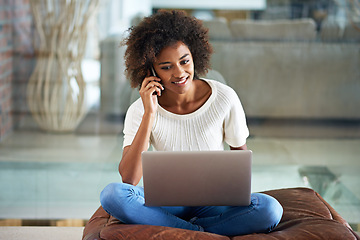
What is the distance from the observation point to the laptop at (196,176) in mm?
2006

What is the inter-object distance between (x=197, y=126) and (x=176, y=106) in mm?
138

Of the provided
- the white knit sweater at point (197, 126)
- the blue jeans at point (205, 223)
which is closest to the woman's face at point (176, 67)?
the white knit sweater at point (197, 126)

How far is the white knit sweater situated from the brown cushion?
376 millimetres

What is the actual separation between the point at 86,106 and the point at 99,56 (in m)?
0.31

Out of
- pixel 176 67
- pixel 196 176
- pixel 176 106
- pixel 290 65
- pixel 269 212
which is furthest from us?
pixel 290 65

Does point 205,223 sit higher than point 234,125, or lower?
lower

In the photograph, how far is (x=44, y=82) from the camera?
127 inches

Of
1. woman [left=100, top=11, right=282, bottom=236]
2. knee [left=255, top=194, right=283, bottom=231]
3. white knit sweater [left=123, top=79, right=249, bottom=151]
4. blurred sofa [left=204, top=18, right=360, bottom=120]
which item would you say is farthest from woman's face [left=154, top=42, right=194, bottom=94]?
blurred sofa [left=204, top=18, right=360, bottom=120]

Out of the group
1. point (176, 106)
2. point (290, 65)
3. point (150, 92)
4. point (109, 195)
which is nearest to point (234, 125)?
point (176, 106)

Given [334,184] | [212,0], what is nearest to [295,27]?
[212,0]

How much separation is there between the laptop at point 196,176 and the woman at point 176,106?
191 millimetres

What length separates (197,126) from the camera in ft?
8.05

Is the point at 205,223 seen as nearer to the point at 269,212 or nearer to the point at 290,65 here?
the point at 269,212

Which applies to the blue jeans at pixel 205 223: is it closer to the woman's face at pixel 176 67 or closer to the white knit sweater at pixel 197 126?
the white knit sweater at pixel 197 126
